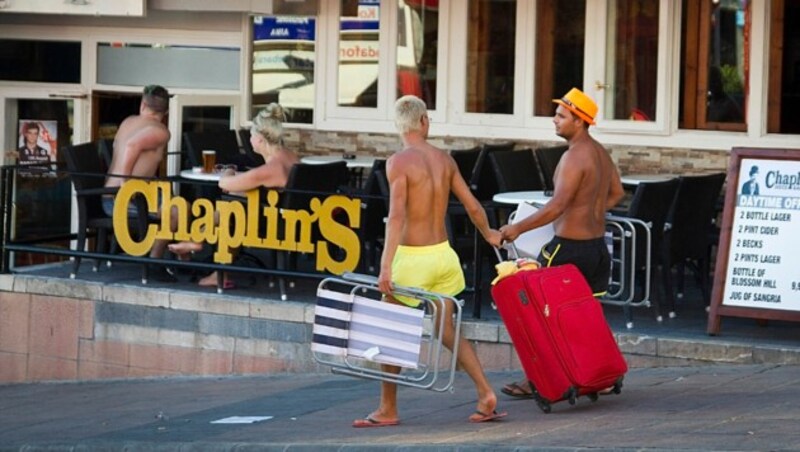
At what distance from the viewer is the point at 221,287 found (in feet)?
43.0

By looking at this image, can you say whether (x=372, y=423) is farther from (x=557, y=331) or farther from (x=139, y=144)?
(x=139, y=144)

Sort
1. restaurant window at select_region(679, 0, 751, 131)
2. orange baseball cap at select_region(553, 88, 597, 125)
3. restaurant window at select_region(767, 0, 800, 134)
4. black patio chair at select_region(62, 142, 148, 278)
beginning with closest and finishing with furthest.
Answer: orange baseball cap at select_region(553, 88, 597, 125) < black patio chair at select_region(62, 142, 148, 278) < restaurant window at select_region(767, 0, 800, 134) < restaurant window at select_region(679, 0, 751, 131)

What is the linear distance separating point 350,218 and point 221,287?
128 cm

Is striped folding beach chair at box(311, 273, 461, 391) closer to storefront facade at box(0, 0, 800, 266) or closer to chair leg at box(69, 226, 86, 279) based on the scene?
chair leg at box(69, 226, 86, 279)

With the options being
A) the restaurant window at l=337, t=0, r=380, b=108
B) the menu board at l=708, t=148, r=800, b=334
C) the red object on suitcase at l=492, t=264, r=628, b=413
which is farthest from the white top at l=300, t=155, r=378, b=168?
the red object on suitcase at l=492, t=264, r=628, b=413

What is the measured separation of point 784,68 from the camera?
14250mm

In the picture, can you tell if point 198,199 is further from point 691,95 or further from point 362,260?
point 691,95

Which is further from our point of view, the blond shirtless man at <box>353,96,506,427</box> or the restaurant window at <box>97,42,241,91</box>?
the restaurant window at <box>97,42,241,91</box>

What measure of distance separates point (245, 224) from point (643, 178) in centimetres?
319

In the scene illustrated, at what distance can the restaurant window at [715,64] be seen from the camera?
14352 millimetres

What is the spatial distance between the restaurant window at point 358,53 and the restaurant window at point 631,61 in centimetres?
232

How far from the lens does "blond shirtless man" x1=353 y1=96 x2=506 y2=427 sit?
934 centimetres

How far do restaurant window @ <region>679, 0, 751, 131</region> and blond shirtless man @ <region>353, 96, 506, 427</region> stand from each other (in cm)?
547

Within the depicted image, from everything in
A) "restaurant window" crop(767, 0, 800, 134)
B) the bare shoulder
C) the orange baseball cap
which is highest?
"restaurant window" crop(767, 0, 800, 134)
